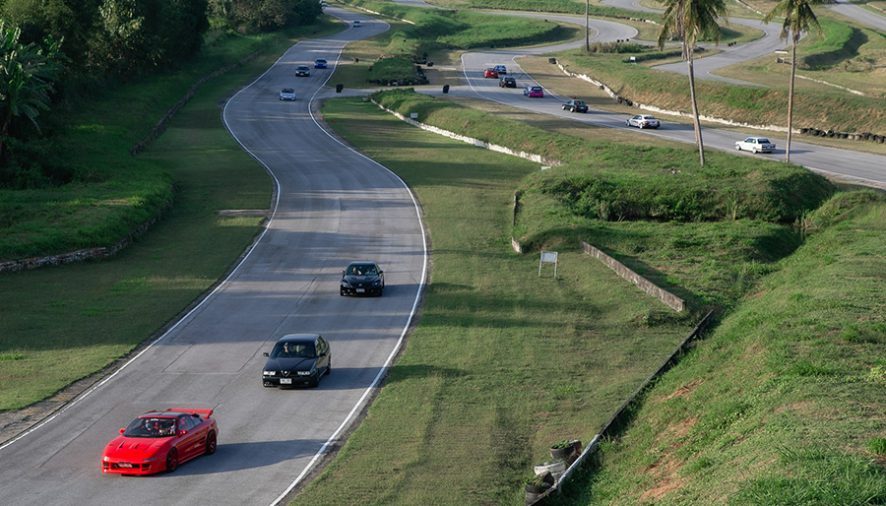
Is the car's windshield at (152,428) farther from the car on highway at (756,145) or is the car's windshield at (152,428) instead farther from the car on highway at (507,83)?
the car on highway at (507,83)

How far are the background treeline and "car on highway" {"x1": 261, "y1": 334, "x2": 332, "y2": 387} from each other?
38686 millimetres

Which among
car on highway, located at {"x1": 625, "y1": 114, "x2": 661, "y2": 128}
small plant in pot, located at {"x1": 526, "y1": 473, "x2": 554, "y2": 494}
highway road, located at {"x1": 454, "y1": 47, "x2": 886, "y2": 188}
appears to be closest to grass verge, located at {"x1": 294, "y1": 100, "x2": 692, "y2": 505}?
small plant in pot, located at {"x1": 526, "y1": 473, "x2": 554, "y2": 494}

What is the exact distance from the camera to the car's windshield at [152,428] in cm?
2847

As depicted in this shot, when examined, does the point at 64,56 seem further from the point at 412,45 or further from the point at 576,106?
the point at 412,45

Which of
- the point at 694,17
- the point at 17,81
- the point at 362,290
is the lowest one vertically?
the point at 362,290

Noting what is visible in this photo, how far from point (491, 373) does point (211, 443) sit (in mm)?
11176

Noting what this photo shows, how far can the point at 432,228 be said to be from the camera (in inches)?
2530

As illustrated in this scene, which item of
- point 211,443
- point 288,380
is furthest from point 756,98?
point 211,443

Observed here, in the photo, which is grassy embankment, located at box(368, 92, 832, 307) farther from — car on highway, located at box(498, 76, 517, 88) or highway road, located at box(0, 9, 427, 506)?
car on highway, located at box(498, 76, 517, 88)

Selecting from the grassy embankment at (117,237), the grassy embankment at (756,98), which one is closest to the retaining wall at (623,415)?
the grassy embankment at (117,237)

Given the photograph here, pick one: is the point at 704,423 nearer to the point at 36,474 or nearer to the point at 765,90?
the point at 36,474

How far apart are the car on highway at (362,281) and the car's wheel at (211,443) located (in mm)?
20043

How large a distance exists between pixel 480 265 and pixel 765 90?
214 feet

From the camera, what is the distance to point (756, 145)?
87000 millimetres
